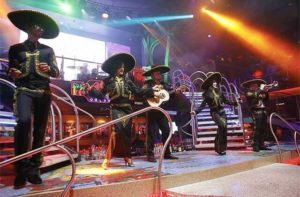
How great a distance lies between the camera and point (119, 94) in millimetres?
4973

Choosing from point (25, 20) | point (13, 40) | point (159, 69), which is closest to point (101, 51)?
point (13, 40)

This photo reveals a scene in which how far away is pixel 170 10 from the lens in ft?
58.4

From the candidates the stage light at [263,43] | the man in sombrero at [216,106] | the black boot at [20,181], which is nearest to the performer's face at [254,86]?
the man in sombrero at [216,106]

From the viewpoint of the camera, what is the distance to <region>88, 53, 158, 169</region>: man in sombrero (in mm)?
4863

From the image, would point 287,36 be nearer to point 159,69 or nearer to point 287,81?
point 287,81

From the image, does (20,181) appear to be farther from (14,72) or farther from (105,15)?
(105,15)

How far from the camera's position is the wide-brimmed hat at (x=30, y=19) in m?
3.44

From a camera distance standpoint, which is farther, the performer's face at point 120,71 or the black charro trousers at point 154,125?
the black charro trousers at point 154,125

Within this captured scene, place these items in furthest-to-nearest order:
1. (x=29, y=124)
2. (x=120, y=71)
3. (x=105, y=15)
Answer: (x=105, y=15) → (x=120, y=71) → (x=29, y=124)


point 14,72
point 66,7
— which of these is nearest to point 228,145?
point 14,72

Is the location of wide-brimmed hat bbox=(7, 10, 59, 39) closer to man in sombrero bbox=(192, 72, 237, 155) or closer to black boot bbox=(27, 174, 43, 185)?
black boot bbox=(27, 174, 43, 185)

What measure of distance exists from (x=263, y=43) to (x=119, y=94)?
14.2 m

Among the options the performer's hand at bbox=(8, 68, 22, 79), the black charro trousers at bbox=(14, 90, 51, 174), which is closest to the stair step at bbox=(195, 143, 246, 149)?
the black charro trousers at bbox=(14, 90, 51, 174)

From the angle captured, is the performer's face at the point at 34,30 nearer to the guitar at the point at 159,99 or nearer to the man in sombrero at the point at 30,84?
the man in sombrero at the point at 30,84
